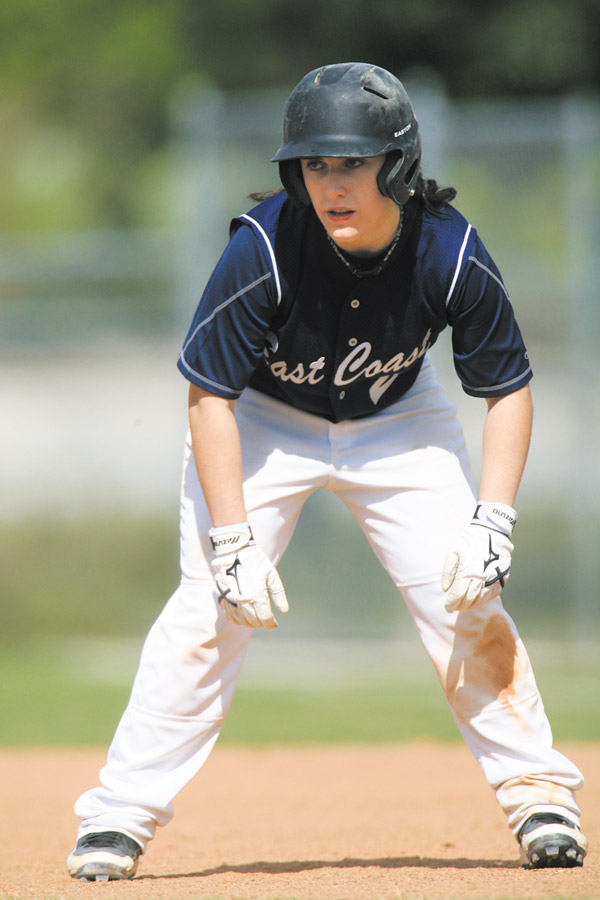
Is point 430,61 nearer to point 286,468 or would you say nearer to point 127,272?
point 127,272

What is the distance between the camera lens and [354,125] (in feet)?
9.70

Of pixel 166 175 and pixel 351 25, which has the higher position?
pixel 351 25

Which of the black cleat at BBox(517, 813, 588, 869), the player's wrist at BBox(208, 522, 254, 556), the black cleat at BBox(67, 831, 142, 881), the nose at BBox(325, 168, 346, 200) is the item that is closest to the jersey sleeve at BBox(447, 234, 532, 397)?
the nose at BBox(325, 168, 346, 200)

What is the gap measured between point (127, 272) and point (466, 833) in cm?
880

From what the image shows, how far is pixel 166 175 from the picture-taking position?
19.9 m

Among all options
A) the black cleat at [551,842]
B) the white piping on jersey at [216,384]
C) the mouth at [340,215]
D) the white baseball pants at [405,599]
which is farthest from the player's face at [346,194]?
the black cleat at [551,842]

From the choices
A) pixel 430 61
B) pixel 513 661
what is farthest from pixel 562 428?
pixel 430 61

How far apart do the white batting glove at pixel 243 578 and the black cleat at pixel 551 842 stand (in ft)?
2.99

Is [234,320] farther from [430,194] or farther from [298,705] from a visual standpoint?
[298,705]

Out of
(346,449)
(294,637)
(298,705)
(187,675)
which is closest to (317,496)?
(294,637)

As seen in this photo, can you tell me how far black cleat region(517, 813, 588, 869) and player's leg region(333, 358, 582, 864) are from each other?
3cm

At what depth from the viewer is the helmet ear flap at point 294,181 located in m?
3.10

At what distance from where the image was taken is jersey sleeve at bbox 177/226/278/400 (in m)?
3.10

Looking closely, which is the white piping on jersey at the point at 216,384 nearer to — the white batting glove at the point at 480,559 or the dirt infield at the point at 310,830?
the white batting glove at the point at 480,559
